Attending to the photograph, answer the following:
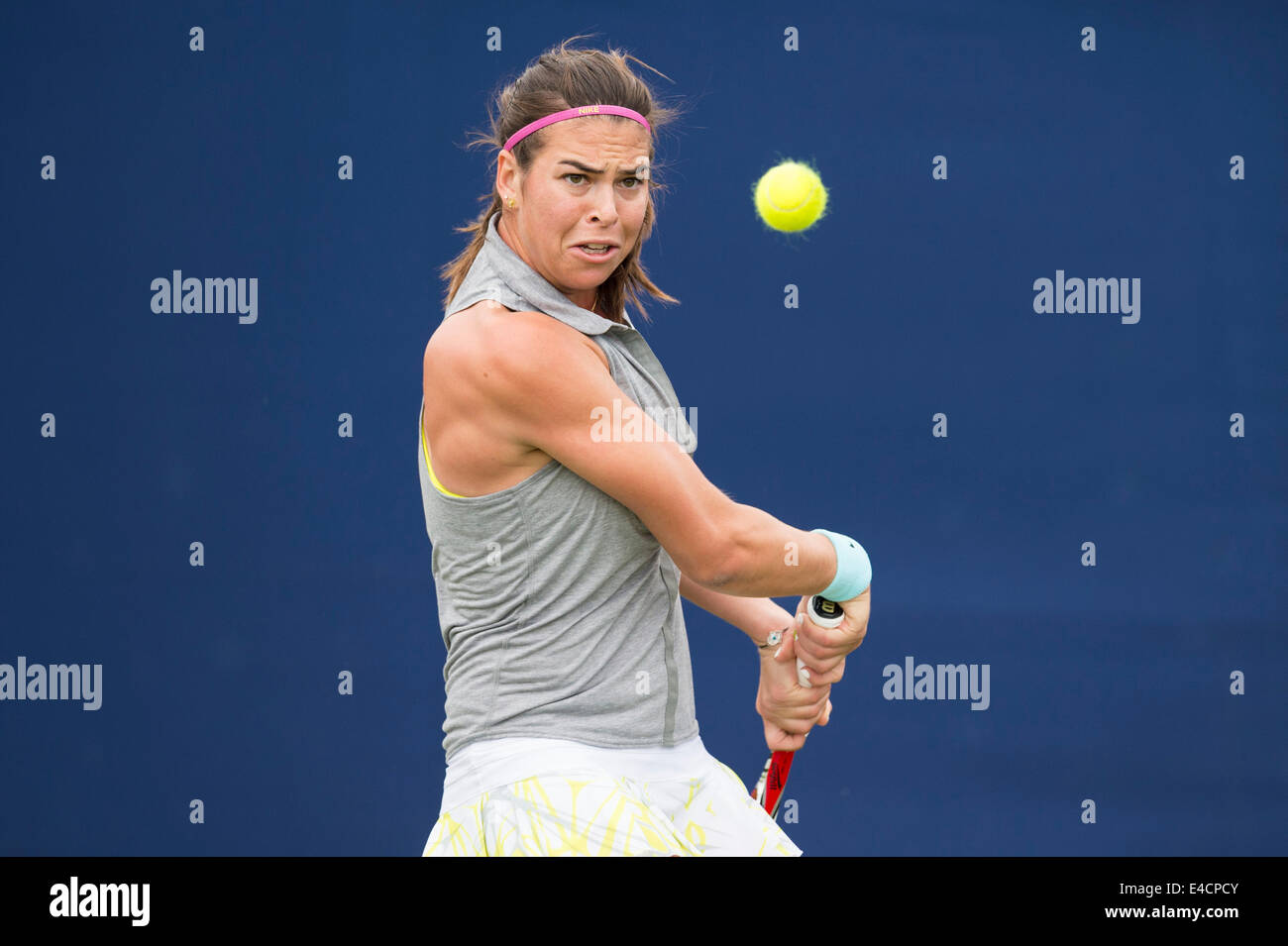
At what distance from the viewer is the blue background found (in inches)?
137

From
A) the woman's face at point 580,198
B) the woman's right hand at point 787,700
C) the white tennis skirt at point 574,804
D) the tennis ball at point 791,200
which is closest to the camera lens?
the white tennis skirt at point 574,804

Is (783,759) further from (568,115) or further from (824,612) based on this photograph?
(568,115)

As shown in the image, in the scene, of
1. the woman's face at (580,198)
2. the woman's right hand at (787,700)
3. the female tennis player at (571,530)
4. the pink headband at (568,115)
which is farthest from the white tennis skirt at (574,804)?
the pink headband at (568,115)

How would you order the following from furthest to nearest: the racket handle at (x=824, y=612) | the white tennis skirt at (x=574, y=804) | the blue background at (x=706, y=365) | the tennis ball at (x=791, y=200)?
→ the blue background at (x=706, y=365), the tennis ball at (x=791, y=200), the racket handle at (x=824, y=612), the white tennis skirt at (x=574, y=804)

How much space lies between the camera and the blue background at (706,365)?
3480mm

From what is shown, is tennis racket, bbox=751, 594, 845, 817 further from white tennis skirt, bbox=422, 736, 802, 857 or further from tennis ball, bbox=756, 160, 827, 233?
tennis ball, bbox=756, 160, 827, 233

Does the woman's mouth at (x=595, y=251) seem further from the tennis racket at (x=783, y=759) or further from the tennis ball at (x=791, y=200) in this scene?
the tennis ball at (x=791, y=200)

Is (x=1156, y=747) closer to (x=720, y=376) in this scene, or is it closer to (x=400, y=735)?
(x=720, y=376)

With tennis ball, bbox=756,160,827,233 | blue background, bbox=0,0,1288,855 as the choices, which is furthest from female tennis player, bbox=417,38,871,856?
blue background, bbox=0,0,1288,855

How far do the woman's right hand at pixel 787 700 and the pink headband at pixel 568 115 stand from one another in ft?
2.45

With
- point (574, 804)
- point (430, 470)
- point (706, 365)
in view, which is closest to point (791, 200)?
point (706, 365)

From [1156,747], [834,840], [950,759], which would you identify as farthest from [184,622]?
[1156,747]

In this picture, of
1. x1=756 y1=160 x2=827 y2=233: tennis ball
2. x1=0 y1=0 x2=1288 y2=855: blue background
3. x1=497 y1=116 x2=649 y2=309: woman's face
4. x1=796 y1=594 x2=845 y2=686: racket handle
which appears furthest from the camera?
x1=0 y1=0 x2=1288 y2=855: blue background

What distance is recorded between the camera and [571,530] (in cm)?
175
